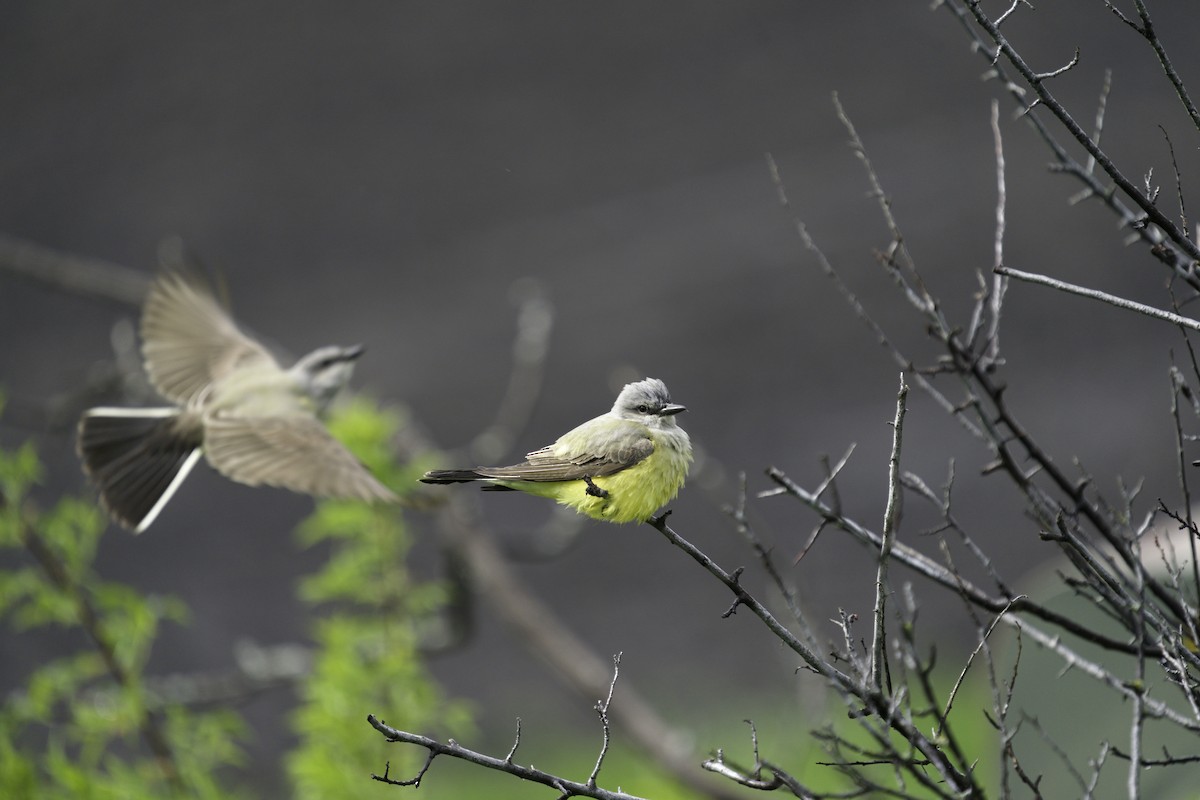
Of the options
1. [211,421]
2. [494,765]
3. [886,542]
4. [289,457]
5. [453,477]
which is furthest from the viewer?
[211,421]

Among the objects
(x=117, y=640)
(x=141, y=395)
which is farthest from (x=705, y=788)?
(x=141, y=395)

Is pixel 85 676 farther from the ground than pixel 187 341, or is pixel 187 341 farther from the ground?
pixel 187 341

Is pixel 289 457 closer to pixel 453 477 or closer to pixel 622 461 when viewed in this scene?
pixel 622 461

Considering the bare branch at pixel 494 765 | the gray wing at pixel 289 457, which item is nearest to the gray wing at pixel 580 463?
the bare branch at pixel 494 765

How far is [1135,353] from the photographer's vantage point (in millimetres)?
9938

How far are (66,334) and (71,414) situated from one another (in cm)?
650

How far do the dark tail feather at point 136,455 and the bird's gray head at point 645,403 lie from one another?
1916mm

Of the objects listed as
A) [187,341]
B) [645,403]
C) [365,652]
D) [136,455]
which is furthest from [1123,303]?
[187,341]

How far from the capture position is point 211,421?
3266 millimetres

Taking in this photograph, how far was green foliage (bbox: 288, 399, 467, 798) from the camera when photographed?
12.8 ft

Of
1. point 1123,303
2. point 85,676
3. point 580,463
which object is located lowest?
point 580,463

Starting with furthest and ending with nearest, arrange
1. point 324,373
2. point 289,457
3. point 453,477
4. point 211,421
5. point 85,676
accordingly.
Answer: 1. point 85,676
2. point 324,373
3. point 211,421
4. point 289,457
5. point 453,477

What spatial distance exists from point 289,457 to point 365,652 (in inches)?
57.4

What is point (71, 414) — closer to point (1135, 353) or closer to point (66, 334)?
point (66, 334)
